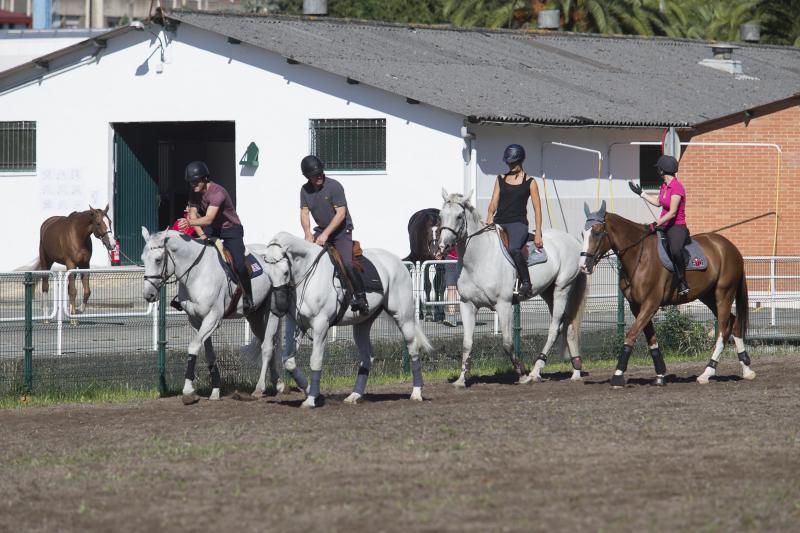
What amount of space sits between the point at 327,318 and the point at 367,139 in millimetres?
15906

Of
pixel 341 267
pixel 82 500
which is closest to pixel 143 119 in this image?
pixel 341 267

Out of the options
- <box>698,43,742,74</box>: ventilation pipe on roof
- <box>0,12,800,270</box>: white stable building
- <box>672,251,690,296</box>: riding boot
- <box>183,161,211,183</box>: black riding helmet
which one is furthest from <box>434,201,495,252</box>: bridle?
<box>698,43,742,74</box>: ventilation pipe on roof

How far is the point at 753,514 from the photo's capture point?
907 cm

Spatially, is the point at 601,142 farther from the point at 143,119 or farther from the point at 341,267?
the point at 341,267

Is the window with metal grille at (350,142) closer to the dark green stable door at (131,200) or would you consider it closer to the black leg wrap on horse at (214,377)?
the dark green stable door at (131,200)

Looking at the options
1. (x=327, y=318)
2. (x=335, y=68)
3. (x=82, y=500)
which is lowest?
(x=82, y=500)

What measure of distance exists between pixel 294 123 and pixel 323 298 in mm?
16505

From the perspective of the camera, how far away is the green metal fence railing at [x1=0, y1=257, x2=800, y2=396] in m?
16.5

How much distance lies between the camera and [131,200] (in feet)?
109

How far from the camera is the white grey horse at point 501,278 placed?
53.5 ft

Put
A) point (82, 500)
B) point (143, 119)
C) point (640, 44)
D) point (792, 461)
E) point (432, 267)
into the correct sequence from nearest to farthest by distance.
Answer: point (82, 500) < point (792, 461) < point (432, 267) < point (143, 119) < point (640, 44)

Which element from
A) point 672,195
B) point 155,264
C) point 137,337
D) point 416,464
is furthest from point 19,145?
point 416,464

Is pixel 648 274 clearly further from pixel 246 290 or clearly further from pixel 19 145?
pixel 19 145

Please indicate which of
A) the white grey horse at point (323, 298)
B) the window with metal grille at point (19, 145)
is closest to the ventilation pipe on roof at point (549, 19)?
the window with metal grille at point (19, 145)
